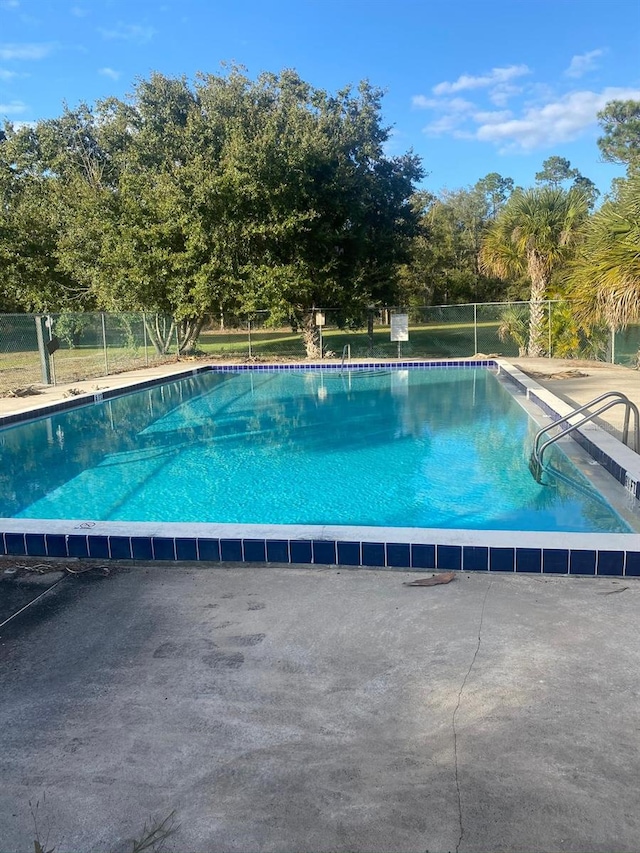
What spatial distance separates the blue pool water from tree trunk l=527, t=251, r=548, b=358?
6739mm

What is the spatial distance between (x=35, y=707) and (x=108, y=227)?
1819cm

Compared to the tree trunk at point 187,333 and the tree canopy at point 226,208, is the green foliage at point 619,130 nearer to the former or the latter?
the tree canopy at point 226,208

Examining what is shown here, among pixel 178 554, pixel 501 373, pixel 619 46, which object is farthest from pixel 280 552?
pixel 619 46

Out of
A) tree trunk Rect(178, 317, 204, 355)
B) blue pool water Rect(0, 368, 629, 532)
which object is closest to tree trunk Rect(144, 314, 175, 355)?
Result: tree trunk Rect(178, 317, 204, 355)

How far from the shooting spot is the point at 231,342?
82.9ft

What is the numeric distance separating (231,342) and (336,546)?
2234 cm

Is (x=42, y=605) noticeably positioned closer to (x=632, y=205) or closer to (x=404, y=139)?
(x=632, y=205)

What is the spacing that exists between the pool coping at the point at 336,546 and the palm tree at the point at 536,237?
15.5 m

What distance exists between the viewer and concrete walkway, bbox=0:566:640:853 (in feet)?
5.61

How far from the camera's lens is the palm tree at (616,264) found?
31.4ft

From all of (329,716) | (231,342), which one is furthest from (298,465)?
(231,342)

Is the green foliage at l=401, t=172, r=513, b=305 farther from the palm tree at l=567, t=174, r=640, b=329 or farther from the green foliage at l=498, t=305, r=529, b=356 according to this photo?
the palm tree at l=567, t=174, r=640, b=329

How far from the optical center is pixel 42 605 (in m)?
3.18

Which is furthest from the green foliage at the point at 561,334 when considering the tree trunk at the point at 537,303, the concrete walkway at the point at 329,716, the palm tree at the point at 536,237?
the concrete walkway at the point at 329,716
